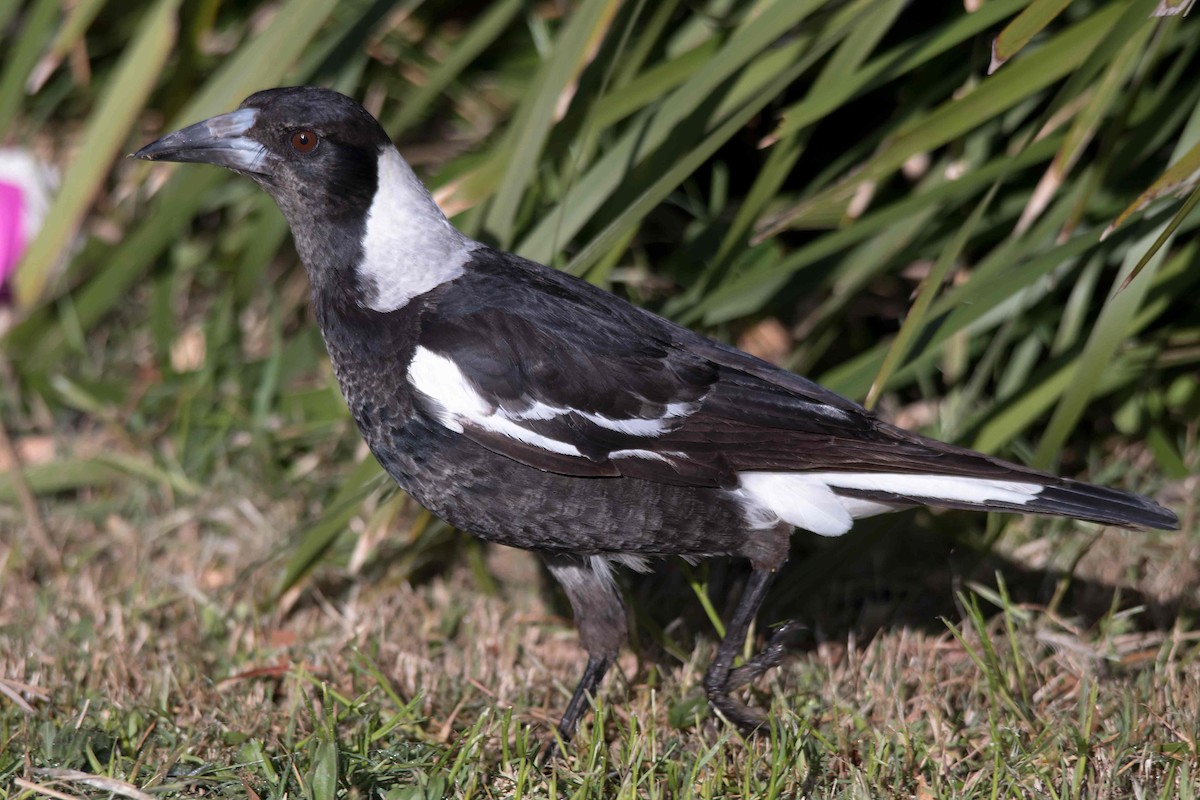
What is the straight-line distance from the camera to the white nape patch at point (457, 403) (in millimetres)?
2117

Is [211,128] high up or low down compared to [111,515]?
up

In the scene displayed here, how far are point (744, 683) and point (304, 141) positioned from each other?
1.20 meters

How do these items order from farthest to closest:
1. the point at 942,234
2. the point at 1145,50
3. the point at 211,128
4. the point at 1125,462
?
the point at 1125,462 < the point at 942,234 < the point at 1145,50 < the point at 211,128

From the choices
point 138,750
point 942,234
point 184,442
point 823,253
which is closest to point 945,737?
point 823,253

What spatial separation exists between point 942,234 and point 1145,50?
0.55 meters

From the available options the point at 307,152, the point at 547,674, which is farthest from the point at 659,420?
the point at 307,152

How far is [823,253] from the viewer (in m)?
2.50

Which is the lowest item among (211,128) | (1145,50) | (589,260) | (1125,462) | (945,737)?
(945,737)

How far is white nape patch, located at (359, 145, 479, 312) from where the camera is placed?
226 centimetres

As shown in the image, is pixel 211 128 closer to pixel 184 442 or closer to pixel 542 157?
pixel 542 157

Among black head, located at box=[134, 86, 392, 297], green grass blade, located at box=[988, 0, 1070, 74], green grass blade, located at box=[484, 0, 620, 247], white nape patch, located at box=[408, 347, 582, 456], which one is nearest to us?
green grass blade, located at box=[988, 0, 1070, 74]

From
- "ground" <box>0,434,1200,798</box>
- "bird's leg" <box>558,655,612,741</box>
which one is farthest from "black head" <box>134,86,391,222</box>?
"bird's leg" <box>558,655,612,741</box>

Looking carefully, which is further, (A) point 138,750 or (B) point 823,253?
(B) point 823,253

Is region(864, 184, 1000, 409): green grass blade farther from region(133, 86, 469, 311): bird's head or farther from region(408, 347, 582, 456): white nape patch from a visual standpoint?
region(133, 86, 469, 311): bird's head
